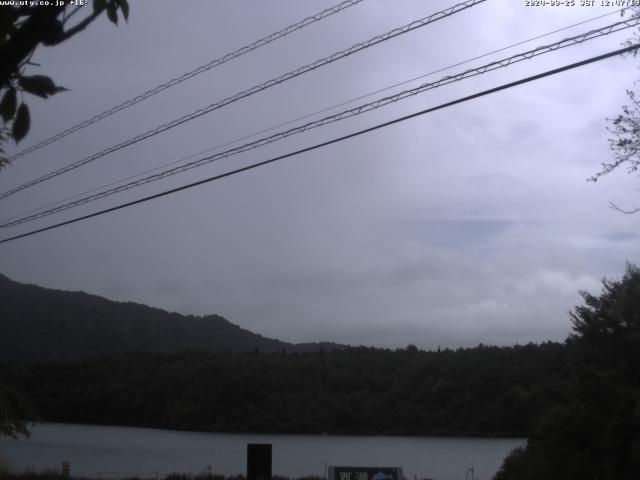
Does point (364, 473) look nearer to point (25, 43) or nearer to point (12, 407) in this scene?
point (12, 407)

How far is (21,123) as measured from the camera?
359 centimetres

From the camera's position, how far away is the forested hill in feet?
196

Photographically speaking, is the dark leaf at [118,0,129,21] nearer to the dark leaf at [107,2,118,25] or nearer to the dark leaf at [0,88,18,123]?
the dark leaf at [107,2,118,25]

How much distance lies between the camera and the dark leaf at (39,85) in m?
3.51

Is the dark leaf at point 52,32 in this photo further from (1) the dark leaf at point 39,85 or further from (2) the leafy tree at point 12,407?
(2) the leafy tree at point 12,407

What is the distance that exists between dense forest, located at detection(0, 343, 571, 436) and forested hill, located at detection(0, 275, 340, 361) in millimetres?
4351

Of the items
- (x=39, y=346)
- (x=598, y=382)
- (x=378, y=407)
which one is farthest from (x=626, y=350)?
(x=39, y=346)

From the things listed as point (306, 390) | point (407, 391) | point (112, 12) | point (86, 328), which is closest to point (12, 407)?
point (112, 12)

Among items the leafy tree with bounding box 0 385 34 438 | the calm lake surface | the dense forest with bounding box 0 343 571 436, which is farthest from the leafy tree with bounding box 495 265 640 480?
the dense forest with bounding box 0 343 571 436

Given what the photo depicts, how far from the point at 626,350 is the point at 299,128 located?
13433 mm

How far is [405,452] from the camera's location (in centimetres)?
4469

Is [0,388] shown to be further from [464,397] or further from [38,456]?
[464,397]

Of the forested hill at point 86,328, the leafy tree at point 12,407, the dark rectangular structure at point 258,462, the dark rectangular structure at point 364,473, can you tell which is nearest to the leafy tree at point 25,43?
the leafy tree at point 12,407

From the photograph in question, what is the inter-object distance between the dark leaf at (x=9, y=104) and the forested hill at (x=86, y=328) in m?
49.1
